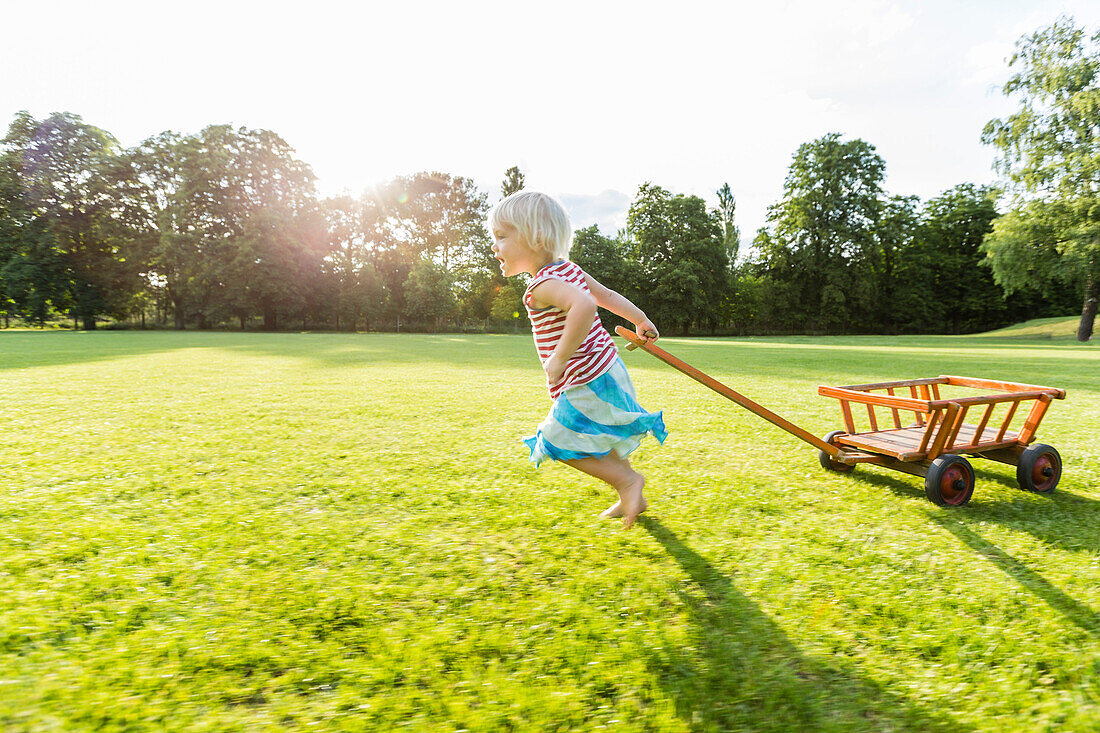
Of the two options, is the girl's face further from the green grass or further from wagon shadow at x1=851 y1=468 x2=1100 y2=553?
the green grass

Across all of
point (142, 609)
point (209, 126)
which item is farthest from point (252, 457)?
point (209, 126)

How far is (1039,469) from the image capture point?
372 cm

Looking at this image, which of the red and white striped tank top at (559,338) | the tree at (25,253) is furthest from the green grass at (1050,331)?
the tree at (25,253)

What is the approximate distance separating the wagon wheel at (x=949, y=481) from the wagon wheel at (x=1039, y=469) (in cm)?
50

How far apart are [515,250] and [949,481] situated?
10.0 ft

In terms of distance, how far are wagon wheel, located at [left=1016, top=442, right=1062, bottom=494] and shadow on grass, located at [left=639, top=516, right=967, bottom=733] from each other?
107 inches

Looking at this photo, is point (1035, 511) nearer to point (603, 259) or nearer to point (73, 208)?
point (603, 259)

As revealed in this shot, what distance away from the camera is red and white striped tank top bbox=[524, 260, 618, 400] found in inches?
109

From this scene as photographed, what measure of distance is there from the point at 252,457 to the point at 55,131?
204 feet

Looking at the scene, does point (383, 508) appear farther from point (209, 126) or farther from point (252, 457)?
point (209, 126)

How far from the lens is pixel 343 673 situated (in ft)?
5.94

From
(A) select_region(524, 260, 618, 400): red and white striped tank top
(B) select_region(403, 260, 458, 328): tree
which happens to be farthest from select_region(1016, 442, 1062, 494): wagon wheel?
(B) select_region(403, 260, 458, 328): tree

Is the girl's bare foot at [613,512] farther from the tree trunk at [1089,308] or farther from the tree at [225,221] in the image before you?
the tree at [225,221]

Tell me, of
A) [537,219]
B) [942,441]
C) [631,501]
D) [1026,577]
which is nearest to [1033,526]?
[942,441]
